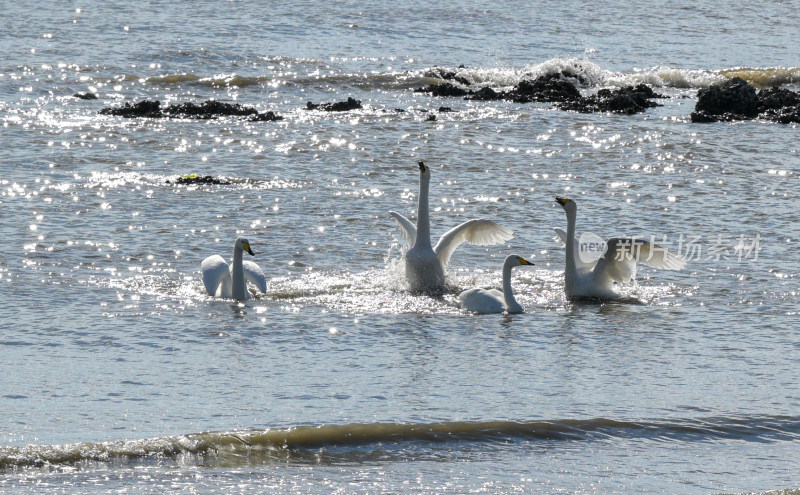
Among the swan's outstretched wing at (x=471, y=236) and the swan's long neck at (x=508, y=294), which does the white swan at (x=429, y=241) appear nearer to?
the swan's outstretched wing at (x=471, y=236)

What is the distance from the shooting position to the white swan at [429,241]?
1234cm

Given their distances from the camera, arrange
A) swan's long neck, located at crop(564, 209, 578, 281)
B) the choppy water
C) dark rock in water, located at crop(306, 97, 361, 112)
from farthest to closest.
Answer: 1. dark rock in water, located at crop(306, 97, 361, 112)
2. swan's long neck, located at crop(564, 209, 578, 281)
3. the choppy water

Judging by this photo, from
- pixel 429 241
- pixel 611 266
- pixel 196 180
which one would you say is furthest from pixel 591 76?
pixel 611 266

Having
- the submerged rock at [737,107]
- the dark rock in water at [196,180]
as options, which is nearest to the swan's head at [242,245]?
the dark rock in water at [196,180]

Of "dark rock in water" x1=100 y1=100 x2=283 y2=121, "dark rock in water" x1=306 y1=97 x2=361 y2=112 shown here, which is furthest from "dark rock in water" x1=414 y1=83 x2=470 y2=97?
"dark rock in water" x1=100 y1=100 x2=283 y2=121

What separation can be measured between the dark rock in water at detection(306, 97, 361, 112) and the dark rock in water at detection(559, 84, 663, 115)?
151 inches

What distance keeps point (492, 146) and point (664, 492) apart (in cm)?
1221

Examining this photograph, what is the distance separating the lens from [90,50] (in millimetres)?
27703

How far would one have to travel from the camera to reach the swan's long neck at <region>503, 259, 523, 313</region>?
→ 449 inches

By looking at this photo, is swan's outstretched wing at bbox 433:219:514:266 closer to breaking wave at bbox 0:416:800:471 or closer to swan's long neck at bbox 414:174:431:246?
swan's long neck at bbox 414:174:431:246

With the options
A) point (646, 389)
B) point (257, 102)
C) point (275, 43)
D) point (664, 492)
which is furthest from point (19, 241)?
point (275, 43)

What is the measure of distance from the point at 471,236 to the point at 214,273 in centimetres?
285

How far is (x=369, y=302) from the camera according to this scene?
1155 cm

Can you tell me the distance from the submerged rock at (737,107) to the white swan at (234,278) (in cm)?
1218
